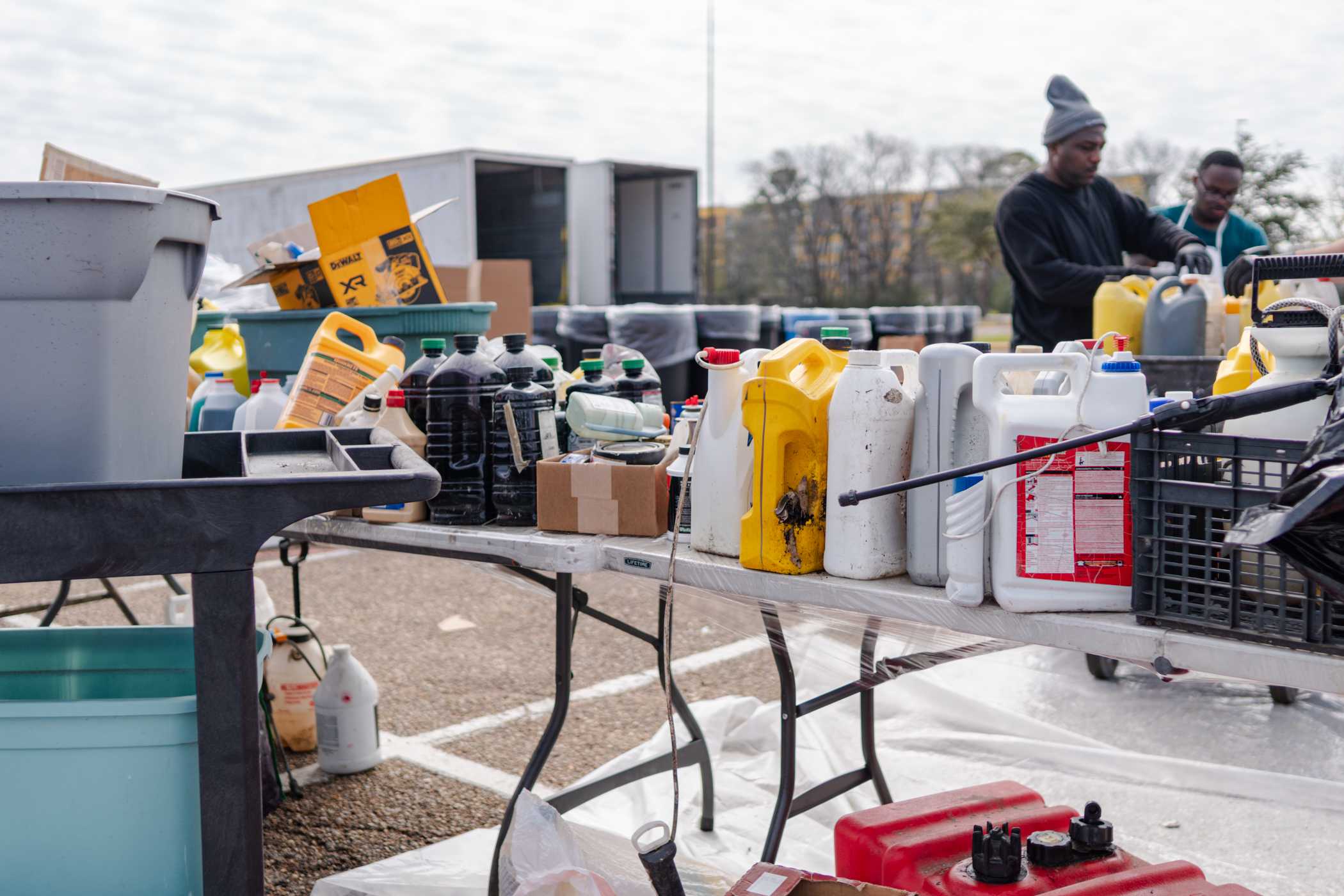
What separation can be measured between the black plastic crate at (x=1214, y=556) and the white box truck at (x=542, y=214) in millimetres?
8808

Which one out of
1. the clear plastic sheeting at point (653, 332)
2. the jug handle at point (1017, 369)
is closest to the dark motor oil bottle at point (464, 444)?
the jug handle at point (1017, 369)

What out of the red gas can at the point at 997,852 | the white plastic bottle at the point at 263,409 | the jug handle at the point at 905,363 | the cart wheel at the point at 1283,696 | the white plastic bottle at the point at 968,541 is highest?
the jug handle at the point at 905,363

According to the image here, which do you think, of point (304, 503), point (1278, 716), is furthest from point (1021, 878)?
point (1278, 716)

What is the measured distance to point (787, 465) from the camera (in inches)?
78.4

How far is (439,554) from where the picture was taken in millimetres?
2408

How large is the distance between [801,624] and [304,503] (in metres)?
1.51

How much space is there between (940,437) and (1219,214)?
4194 millimetres

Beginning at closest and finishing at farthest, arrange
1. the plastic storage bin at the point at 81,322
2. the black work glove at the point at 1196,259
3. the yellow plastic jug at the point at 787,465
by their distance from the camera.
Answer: the plastic storage bin at the point at 81,322 → the yellow plastic jug at the point at 787,465 → the black work glove at the point at 1196,259

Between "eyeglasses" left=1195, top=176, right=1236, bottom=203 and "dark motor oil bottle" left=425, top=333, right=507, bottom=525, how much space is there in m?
4.10

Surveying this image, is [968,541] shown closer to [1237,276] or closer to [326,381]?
[326,381]

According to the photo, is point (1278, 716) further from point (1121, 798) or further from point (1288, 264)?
point (1288, 264)

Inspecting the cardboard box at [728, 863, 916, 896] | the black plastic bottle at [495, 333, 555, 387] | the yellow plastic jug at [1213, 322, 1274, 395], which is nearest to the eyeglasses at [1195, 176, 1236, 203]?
the yellow plastic jug at [1213, 322, 1274, 395]

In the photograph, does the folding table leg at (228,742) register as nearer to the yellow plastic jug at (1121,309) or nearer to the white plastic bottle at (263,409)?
the white plastic bottle at (263,409)

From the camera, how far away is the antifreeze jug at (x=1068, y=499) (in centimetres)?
170
